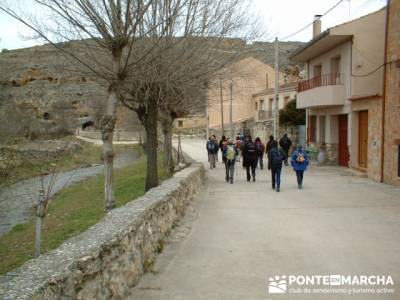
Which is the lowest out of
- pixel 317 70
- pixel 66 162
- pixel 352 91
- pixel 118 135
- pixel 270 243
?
pixel 66 162

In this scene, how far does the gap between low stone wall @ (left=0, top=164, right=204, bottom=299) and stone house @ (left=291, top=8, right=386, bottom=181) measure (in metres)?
11.5

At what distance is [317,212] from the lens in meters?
10.5

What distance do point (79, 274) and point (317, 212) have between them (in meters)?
7.32

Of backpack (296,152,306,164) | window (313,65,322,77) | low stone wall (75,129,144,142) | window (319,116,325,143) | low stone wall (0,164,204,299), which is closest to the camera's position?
low stone wall (0,164,204,299)

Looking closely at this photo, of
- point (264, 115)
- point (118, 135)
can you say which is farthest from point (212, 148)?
point (118, 135)

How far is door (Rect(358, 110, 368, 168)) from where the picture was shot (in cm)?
1902

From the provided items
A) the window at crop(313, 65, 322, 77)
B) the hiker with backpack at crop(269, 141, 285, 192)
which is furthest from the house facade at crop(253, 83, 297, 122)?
the hiker with backpack at crop(269, 141, 285, 192)

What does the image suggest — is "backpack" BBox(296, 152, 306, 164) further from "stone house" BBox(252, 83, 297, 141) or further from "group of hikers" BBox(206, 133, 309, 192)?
"stone house" BBox(252, 83, 297, 141)

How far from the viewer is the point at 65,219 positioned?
16.6 meters

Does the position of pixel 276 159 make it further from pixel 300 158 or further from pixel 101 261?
pixel 101 261

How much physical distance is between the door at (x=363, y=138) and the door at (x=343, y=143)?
5.39 ft

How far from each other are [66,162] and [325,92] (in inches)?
956

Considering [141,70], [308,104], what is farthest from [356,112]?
[141,70]

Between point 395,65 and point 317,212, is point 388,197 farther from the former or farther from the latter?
point 395,65
